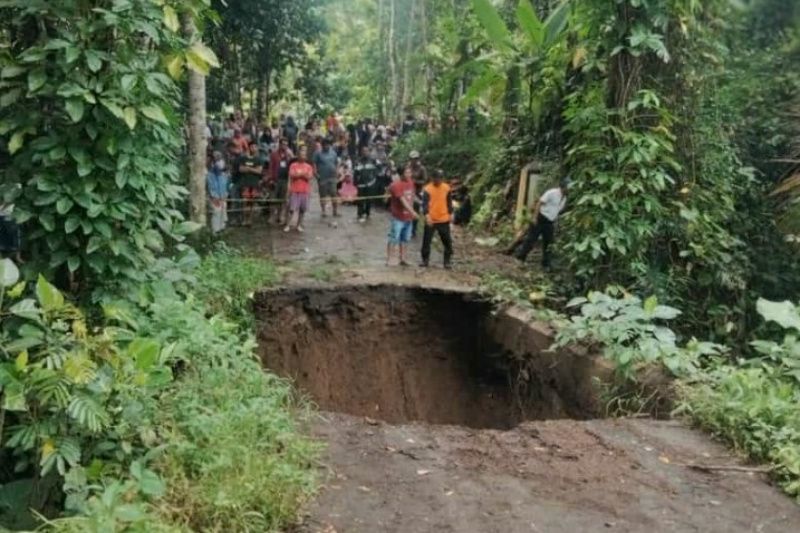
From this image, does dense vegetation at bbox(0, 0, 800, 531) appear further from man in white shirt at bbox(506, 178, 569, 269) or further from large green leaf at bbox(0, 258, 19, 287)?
man in white shirt at bbox(506, 178, 569, 269)

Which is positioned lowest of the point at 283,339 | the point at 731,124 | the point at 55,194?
the point at 283,339

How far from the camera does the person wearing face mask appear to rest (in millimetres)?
12891

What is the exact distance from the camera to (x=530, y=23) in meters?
12.4

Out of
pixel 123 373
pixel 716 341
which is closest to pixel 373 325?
pixel 716 341

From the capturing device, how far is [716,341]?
9.68 meters

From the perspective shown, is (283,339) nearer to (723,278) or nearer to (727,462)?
(723,278)

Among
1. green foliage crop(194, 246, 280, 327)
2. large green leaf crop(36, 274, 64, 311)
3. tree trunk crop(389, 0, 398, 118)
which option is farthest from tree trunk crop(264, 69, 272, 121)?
large green leaf crop(36, 274, 64, 311)

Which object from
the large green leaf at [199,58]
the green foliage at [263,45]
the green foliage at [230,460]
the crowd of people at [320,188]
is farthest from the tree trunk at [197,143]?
the green foliage at [230,460]

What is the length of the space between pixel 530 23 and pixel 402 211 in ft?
11.8

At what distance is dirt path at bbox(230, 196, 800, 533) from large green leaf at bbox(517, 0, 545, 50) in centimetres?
785

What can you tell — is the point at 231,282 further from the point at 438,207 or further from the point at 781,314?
the point at 781,314

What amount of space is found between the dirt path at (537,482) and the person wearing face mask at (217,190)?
7386 mm

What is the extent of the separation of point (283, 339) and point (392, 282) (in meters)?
1.67

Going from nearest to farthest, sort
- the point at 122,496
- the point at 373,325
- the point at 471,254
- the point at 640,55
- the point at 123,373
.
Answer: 1. the point at 122,496
2. the point at 123,373
3. the point at 640,55
4. the point at 373,325
5. the point at 471,254
